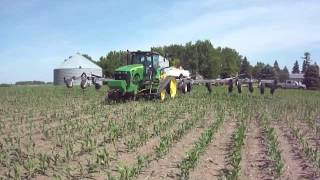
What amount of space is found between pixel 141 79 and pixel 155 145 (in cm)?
1106

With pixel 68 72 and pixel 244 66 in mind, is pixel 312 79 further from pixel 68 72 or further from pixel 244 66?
pixel 244 66

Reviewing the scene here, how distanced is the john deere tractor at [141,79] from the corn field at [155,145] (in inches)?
119

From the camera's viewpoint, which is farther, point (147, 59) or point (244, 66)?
point (244, 66)

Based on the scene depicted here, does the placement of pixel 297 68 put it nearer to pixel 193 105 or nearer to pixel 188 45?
pixel 188 45

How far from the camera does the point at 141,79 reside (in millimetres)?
22750

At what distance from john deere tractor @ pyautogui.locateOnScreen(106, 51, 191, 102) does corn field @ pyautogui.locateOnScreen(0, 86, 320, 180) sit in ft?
9.88

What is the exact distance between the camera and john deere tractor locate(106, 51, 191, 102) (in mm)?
22000

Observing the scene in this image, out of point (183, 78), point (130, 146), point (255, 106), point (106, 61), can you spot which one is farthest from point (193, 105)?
point (106, 61)

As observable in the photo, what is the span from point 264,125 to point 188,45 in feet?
286

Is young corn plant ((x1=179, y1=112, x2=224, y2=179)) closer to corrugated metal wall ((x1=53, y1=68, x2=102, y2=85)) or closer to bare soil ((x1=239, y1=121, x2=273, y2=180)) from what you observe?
bare soil ((x1=239, y1=121, x2=273, y2=180))

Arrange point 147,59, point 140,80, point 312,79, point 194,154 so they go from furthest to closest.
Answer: point 312,79
point 147,59
point 140,80
point 194,154

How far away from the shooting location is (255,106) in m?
22.3

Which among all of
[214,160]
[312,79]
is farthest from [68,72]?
[214,160]

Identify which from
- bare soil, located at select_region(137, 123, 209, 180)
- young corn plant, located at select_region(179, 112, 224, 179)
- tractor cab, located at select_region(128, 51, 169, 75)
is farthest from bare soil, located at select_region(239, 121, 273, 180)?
tractor cab, located at select_region(128, 51, 169, 75)
